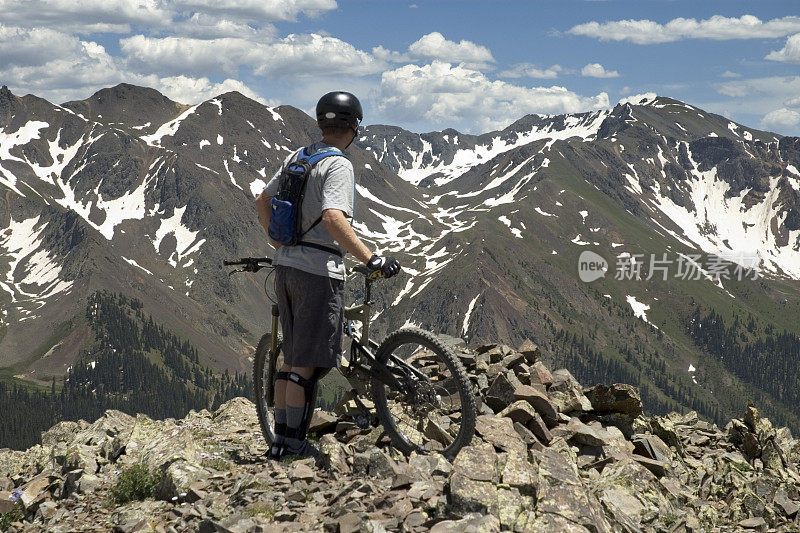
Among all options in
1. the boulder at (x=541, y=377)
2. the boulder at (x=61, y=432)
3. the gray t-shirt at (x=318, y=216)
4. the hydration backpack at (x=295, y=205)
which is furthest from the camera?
the boulder at (x=61, y=432)

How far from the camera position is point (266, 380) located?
41.5 feet

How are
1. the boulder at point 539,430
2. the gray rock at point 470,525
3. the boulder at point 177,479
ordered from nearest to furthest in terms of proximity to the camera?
1. the gray rock at point 470,525
2. the boulder at point 177,479
3. the boulder at point 539,430

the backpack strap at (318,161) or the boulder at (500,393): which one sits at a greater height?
the backpack strap at (318,161)

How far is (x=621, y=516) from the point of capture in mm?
9547

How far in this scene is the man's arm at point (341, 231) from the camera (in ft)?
29.7

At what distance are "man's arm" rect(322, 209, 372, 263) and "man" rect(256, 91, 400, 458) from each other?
1 cm

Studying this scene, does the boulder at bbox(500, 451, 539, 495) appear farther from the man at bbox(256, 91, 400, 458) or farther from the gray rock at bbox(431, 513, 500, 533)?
the man at bbox(256, 91, 400, 458)

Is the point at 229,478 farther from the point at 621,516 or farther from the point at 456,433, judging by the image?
the point at 621,516

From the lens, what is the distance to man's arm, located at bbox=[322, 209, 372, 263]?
904 centimetres

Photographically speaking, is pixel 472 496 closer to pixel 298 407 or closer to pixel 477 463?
pixel 477 463

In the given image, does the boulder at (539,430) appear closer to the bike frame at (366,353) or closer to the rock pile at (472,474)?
the rock pile at (472,474)

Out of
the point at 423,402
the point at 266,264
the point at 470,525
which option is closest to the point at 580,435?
Answer: the point at 423,402

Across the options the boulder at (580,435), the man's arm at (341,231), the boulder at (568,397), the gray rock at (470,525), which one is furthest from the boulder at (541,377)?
the gray rock at (470,525)

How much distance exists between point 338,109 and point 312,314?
11.0ft
